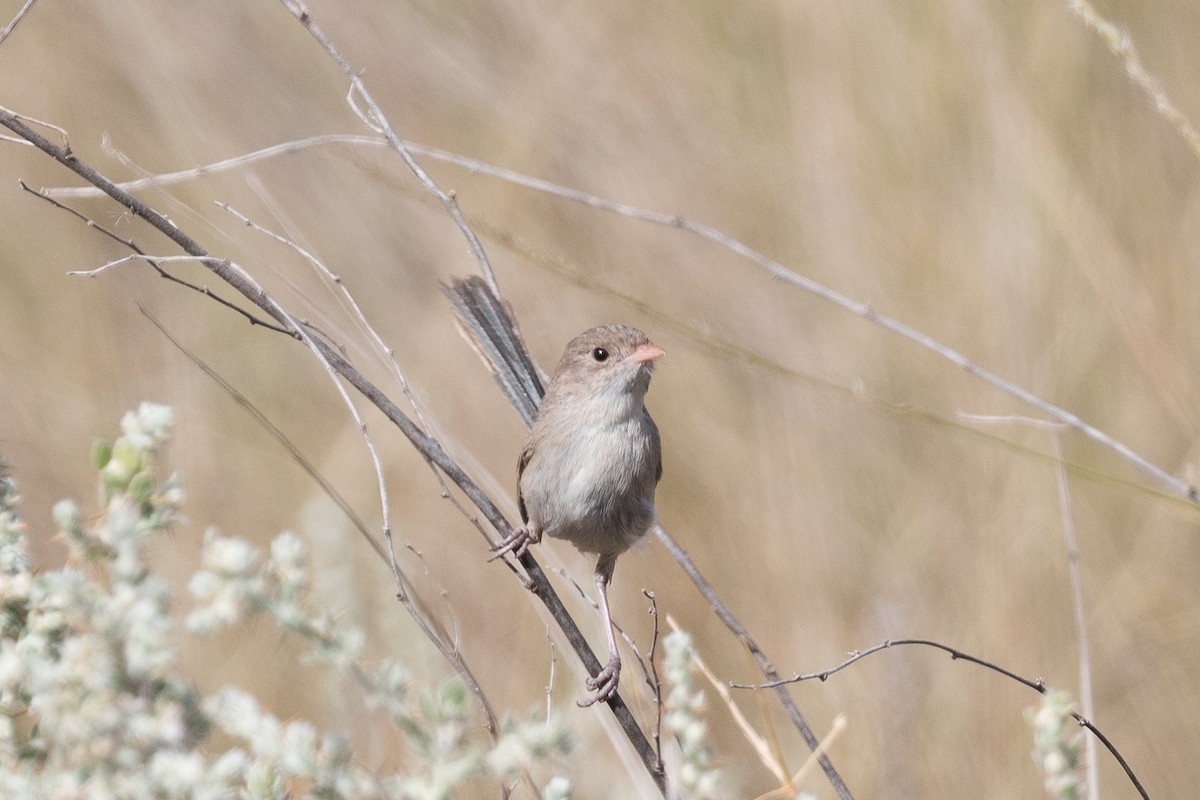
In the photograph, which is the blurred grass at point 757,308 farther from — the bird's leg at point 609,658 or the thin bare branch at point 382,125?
the thin bare branch at point 382,125

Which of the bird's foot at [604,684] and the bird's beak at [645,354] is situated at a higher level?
the bird's beak at [645,354]

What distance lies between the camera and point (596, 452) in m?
3.35

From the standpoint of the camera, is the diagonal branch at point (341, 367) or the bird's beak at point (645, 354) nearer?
the diagonal branch at point (341, 367)

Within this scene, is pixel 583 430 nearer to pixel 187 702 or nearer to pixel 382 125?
pixel 382 125

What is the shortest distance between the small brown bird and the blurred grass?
326mm

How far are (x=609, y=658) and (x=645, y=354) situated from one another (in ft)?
2.76

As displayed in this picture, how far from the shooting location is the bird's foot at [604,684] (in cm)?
237

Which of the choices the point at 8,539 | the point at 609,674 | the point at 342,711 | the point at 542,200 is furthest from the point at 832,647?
the point at 8,539

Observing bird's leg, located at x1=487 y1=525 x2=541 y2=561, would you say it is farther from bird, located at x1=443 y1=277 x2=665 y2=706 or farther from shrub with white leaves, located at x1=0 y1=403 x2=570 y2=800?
shrub with white leaves, located at x1=0 y1=403 x2=570 y2=800

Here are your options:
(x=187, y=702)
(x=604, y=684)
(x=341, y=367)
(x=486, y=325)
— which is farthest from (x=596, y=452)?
(x=187, y=702)

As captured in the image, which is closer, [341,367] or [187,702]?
[187,702]

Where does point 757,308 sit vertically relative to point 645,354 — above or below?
above

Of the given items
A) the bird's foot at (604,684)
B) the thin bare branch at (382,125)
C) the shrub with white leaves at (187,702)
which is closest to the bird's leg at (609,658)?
the bird's foot at (604,684)

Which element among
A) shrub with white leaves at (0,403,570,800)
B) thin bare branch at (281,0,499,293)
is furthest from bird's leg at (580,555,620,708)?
shrub with white leaves at (0,403,570,800)
